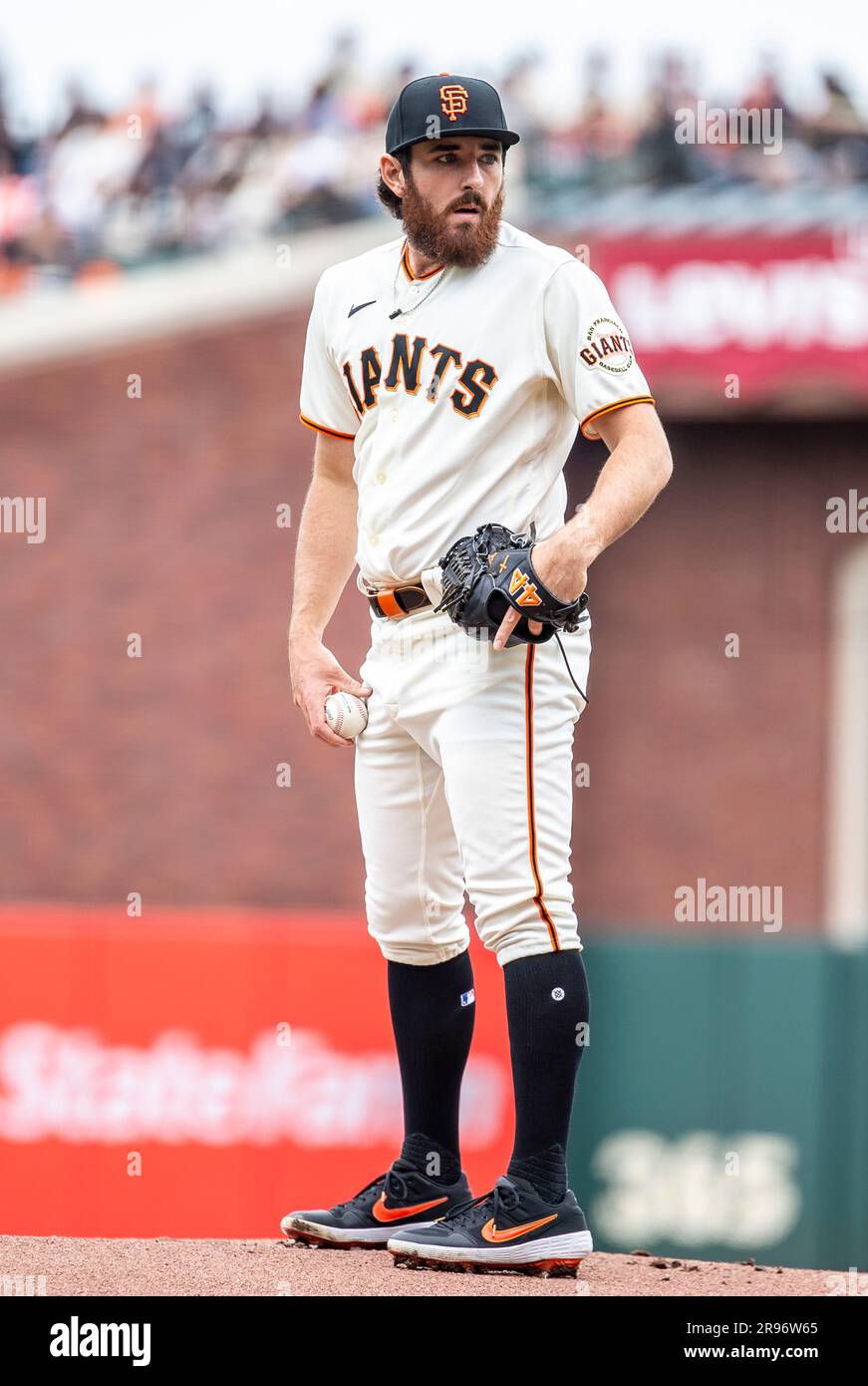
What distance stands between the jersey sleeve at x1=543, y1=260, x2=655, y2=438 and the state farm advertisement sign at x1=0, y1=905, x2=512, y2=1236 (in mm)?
5342

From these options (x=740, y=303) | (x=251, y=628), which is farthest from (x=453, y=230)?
(x=251, y=628)

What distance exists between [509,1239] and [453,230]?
1.99 meters

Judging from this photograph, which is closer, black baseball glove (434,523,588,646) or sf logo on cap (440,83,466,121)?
black baseball glove (434,523,588,646)

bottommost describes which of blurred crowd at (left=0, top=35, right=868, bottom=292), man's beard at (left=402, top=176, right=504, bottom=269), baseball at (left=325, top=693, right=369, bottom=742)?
baseball at (left=325, top=693, right=369, bottom=742)

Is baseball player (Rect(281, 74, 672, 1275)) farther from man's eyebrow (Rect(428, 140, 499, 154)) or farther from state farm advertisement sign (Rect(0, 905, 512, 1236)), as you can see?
state farm advertisement sign (Rect(0, 905, 512, 1236))

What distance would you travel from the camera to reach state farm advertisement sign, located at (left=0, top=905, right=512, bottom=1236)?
8.63 m

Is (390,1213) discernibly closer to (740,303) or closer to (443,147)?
(443,147)

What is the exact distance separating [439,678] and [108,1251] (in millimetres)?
1488

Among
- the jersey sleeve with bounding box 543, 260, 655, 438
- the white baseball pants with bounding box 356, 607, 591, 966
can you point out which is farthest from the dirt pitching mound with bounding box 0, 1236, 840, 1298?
the jersey sleeve with bounding box 543, 260, 655, 438

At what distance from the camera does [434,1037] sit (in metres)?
3.92

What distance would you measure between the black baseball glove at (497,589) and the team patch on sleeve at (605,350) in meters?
0.36

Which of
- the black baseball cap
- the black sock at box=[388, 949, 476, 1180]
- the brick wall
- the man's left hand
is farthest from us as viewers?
the brick wall

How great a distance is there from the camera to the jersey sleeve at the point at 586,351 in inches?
139

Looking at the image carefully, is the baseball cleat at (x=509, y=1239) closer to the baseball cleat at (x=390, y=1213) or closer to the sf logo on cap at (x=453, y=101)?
the baseball cleat at (x=390, y=1213)
